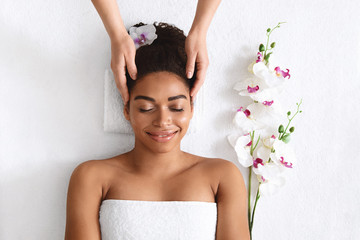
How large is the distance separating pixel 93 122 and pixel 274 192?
820 mm

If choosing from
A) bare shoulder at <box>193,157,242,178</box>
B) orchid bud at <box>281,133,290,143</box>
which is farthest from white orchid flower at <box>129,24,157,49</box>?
orchid bud at <box>281,133,290,143</box>

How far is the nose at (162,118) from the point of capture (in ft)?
4.00

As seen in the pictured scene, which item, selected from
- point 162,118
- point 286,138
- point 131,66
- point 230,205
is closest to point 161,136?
point 162,118

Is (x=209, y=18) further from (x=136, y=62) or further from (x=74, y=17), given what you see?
(x=74, y=17)

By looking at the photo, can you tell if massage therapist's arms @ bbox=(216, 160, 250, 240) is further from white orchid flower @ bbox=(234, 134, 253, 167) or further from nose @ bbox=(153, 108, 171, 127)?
nose @ bbox=(153, 108, 171, 127)

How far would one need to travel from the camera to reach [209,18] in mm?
1285

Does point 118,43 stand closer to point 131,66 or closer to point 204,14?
point 131,66

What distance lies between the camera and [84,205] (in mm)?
1275

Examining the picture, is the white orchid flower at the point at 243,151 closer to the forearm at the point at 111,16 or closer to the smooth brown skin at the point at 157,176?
the smooth brown skin at the point at 157,176

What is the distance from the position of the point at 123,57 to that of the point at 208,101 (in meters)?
0.45

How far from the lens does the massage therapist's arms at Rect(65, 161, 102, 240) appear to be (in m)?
1.25

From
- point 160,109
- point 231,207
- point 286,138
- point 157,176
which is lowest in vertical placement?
point 231,207

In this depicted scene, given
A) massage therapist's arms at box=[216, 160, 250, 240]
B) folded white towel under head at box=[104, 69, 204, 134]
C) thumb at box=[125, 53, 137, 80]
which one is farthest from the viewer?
folded white towel under head at box=[104, 69, 204, 134]

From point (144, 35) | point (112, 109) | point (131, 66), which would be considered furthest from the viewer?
point (112, 109)
